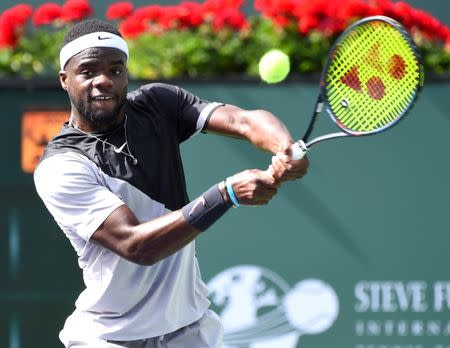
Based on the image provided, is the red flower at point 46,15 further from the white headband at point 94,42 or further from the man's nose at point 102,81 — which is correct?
the man's nose at point 102,81

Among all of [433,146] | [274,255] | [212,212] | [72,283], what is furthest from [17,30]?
[212,212]

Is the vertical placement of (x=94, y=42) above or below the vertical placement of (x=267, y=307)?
above

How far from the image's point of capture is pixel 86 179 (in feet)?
14.3

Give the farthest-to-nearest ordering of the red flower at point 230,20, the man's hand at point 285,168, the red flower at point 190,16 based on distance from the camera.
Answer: the red flower at point 190,16 < the red flower at point 230,20 < the man's hand at point 285,168

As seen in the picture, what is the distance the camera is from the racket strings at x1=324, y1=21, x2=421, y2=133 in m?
4.40

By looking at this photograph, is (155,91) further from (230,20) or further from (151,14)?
(151,14)

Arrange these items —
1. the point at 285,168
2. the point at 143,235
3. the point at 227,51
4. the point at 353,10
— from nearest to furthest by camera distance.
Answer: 1. the point at 285,168
2. the point at 143,235
3. the point at 353,10
4. the point at 227,51

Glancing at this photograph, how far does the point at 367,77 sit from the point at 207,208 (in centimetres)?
89

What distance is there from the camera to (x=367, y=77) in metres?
4.51

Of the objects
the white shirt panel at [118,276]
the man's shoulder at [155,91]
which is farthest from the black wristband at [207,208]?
the man's shoulder at [155,91]

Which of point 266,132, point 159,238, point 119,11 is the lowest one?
point 159,238

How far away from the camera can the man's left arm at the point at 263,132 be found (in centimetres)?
390

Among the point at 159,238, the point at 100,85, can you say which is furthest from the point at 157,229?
the point at 100,85

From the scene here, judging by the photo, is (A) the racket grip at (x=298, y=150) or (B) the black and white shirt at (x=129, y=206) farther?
(B) the black and white shirt at (x=129, y=206)
